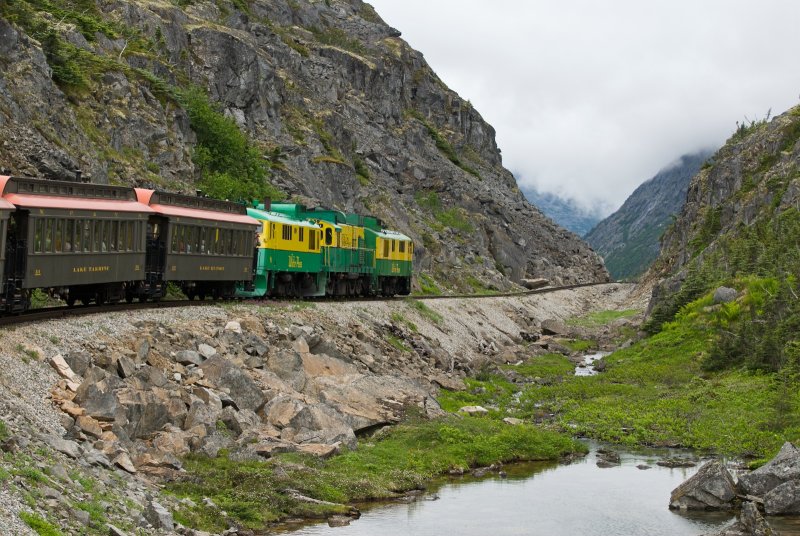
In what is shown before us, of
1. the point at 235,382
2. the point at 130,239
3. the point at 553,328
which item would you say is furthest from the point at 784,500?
the point at 553,328

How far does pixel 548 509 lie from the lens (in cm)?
2480

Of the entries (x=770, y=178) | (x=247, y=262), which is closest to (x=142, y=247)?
(x=247, y=262)

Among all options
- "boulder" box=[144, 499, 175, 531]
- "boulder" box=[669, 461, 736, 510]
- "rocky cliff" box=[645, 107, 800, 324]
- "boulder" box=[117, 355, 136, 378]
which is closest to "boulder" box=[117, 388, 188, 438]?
"boulder" box=[117, 355, 136, 378]

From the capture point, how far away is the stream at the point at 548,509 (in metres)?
22.4

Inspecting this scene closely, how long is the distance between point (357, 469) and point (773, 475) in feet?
33.2

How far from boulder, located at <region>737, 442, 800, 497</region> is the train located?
62.8 feet

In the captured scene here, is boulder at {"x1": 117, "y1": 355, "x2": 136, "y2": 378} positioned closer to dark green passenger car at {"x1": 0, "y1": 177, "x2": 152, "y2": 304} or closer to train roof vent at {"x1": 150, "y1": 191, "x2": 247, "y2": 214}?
dark green passenger car at {"x1": 0, "y1": 177, "x2": 152, "y2": 304}

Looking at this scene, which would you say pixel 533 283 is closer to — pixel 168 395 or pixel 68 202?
pixel 68 202

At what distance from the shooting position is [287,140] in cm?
10419

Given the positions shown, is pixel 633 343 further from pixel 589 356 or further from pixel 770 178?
pixel 770 178

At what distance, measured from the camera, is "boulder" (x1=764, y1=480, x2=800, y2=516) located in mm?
23406

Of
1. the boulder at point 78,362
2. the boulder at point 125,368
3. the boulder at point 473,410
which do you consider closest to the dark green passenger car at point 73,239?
the boulder at point 125,368

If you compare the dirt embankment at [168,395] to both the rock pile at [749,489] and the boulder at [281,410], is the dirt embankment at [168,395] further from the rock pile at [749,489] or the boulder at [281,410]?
the rock pile at [749,489]

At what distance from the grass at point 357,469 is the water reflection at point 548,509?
0.85m
